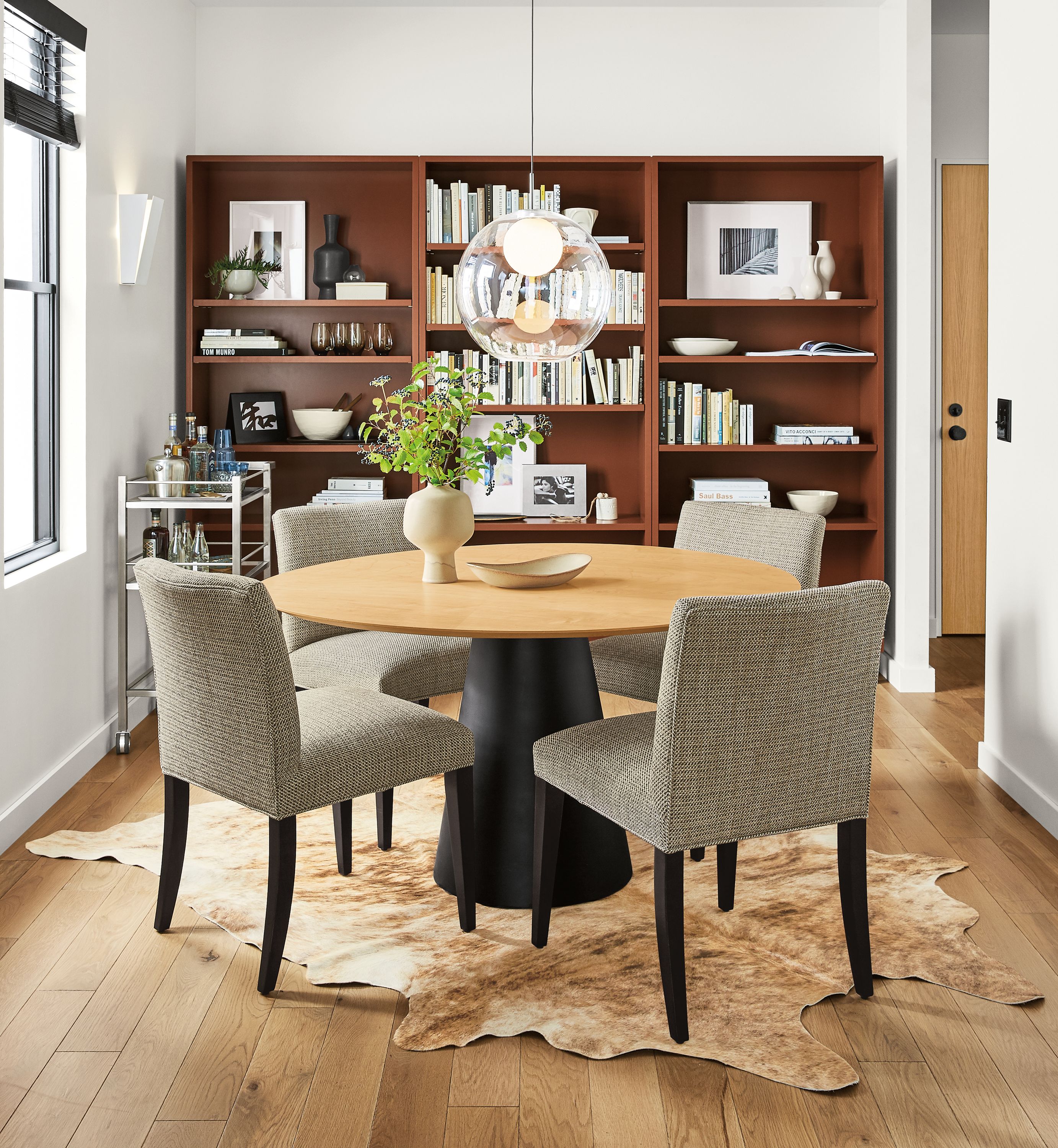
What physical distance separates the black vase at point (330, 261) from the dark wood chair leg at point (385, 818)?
2.48 metres

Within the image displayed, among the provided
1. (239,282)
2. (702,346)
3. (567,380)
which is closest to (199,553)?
(239,282)

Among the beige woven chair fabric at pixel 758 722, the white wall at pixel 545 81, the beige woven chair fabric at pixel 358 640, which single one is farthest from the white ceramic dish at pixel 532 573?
the white wall at pixel 545 81

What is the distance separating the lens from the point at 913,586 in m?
4.66

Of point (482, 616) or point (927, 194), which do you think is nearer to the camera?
point (482, 616)

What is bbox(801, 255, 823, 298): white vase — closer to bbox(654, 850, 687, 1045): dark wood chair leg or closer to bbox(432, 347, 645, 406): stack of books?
bbox(432, 347, 645, 406): stack of books

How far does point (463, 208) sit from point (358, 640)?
221 centimetres

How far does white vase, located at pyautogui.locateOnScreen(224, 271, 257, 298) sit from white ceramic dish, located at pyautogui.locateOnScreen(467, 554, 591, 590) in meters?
2.38

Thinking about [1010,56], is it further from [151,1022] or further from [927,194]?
[151,1022]

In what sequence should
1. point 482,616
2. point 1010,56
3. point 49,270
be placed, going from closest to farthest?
point 482,616 < point 1010,56 < point 49,270

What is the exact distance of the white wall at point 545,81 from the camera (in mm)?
4797

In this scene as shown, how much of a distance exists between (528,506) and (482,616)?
8.69ft

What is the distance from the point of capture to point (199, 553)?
4.02m

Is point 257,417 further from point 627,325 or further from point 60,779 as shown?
point 60,779

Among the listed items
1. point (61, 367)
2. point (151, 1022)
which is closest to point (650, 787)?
point (151, 1022)
